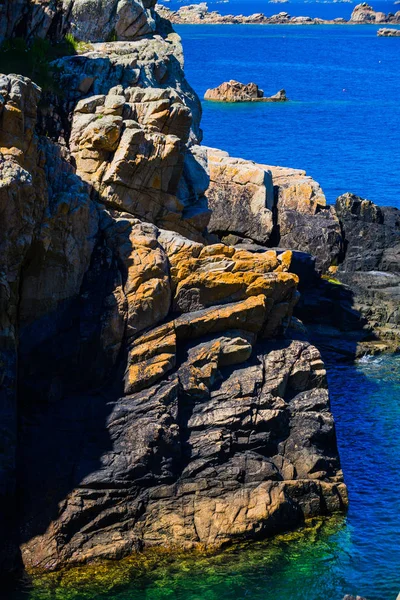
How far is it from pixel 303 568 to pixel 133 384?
9.01 metres

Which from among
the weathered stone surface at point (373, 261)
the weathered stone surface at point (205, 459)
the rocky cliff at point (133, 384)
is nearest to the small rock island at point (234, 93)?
the weathered stone surface at point (373, 261)

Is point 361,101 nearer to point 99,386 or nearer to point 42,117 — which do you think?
point 42,117


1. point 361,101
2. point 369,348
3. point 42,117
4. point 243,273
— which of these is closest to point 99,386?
point 243,273

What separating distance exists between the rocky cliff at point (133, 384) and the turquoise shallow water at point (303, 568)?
105 centimetres

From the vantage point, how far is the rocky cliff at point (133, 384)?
116ft

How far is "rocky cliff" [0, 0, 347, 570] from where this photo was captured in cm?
3538

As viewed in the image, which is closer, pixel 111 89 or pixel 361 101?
pixel 111 89

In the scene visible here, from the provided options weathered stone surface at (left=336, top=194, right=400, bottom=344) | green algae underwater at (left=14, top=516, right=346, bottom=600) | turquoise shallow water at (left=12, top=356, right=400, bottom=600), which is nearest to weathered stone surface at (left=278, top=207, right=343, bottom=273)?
weathered stone surface at (left=336, top=194, right=400, bottom=344)

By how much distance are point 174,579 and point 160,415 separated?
606cm

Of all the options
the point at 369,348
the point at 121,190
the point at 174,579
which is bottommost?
the point at 174,579

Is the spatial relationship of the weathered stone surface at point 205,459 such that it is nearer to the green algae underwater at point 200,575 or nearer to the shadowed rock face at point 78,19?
the green algae underwater at point 200,575

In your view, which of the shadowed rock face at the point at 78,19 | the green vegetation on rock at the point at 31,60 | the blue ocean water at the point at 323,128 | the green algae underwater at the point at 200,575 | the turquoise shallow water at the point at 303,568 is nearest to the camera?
the green algae underwater at the point at 200,575

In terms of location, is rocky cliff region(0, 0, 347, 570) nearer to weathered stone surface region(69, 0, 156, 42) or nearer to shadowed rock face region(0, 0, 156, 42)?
shadowed rock face region(0, 0, 156, 42)

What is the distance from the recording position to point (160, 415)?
3731cm
